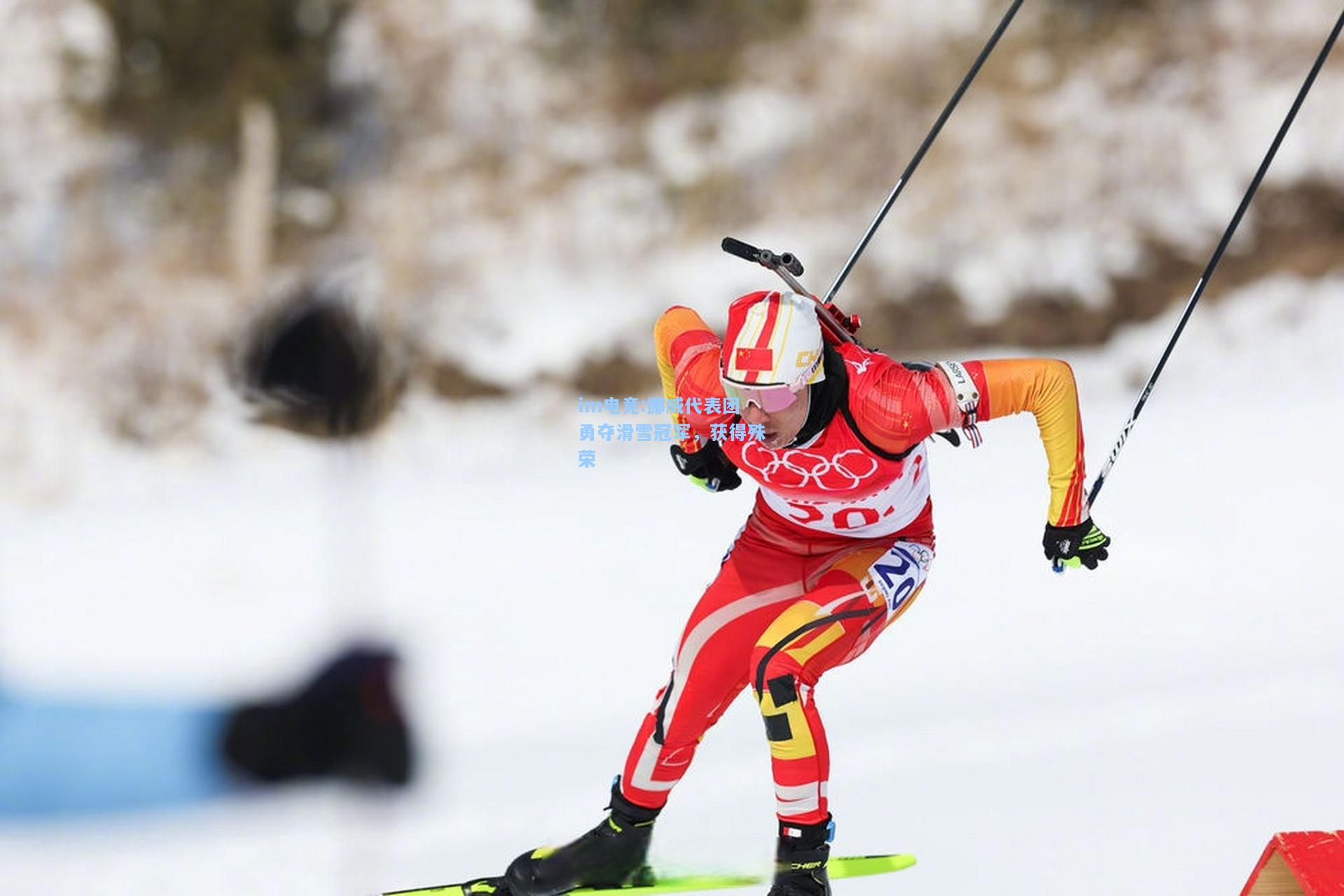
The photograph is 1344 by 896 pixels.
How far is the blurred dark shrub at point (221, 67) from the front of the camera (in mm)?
11406

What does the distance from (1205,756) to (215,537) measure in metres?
5.05

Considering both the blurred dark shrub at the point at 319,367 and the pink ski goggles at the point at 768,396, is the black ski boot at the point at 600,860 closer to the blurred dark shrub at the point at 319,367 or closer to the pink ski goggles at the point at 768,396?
the pink ski goggles at the point at 768,396

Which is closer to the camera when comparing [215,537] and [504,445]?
[215,537]

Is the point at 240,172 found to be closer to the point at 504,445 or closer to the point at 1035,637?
the point at 504,445

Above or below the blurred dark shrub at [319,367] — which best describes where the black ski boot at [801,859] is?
below

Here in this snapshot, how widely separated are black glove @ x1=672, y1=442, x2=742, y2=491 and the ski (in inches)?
40.9

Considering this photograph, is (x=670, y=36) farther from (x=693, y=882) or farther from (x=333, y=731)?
(x=693, y=882)

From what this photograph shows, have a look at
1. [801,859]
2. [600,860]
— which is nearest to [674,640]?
[600,860]

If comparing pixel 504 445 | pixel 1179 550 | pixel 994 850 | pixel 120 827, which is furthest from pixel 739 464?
pixel 504 445

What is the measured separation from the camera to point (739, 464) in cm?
336

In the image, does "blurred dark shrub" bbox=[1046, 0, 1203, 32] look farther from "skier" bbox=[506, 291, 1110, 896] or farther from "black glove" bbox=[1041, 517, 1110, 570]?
"black glove" bbox=[1041, 517, 1110, 570]

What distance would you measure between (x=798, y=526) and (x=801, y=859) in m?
0.83

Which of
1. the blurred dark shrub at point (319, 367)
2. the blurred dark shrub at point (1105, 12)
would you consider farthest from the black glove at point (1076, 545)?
the blurred dark shrub at point (1105, 12)

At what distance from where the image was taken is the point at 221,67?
1157 centimetres
